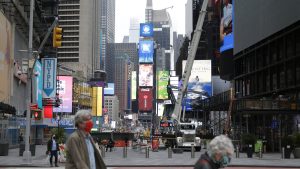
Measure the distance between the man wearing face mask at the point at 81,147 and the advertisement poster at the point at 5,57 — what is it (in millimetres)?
46087

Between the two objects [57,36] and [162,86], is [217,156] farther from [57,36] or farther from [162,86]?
[162,86]

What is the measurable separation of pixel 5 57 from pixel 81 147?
4928cm

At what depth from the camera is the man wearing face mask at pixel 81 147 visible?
715cm

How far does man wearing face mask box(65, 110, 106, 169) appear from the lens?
7148mm

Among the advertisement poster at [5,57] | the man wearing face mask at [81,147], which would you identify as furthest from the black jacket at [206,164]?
the advertisement poster at [5,57]

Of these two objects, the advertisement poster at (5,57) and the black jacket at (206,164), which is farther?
the advertisement poster at (5,57)

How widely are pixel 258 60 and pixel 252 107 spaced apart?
19955mm

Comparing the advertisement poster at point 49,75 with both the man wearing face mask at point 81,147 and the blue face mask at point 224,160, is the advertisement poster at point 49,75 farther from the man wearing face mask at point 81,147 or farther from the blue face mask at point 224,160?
the blue face mask at point 224,160

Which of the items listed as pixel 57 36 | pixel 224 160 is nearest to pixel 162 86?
pixel 57 36

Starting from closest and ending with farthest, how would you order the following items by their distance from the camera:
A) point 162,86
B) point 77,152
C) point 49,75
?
1. point 77,152
2. point 49,75
3. point 162,86

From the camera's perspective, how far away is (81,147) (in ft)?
23.7

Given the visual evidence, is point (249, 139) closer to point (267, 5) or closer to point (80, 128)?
point (267, 5)

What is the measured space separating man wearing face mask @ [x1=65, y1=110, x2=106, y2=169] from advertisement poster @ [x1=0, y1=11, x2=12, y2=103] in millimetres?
46087

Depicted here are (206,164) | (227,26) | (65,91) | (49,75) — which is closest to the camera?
(206,164)
